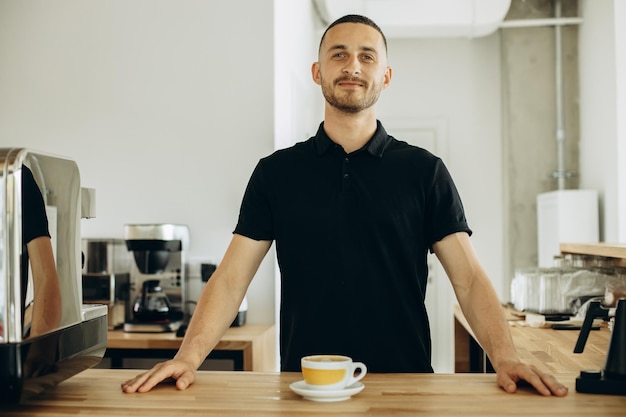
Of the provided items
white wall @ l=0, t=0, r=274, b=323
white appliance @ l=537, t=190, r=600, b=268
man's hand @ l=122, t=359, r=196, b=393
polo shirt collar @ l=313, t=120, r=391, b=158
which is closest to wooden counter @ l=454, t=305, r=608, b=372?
polo shirt collar @ l=313, t=120, r=391, b=158

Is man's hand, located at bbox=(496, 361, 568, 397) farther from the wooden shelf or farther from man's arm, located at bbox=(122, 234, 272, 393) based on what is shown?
the wooden shelf

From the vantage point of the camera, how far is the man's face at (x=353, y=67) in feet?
6.47

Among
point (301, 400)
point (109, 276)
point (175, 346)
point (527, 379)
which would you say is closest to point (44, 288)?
point (301, 400)

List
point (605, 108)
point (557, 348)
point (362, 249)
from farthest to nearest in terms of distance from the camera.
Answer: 1. point (605, 108)
2. point (557, 348)
3. point (362, 249)

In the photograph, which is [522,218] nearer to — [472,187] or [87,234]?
[472,187]

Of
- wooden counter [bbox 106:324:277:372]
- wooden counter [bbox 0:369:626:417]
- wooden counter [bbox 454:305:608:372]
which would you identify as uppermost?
wooden counter [bbox 0:369:626:417]

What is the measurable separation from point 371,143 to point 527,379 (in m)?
0.81

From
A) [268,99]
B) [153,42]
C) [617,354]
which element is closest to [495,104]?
[268,99]

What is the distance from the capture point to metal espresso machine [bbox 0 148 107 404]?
1271mm

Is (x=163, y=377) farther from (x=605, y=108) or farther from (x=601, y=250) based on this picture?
(x=605, y=108)

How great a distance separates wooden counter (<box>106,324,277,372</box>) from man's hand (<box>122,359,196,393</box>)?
5.32 ft

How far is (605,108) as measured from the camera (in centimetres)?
480

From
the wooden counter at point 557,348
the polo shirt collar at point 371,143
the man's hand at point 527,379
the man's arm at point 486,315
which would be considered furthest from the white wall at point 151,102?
the man's hand at point 527,379

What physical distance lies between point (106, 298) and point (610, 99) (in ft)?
10.8
